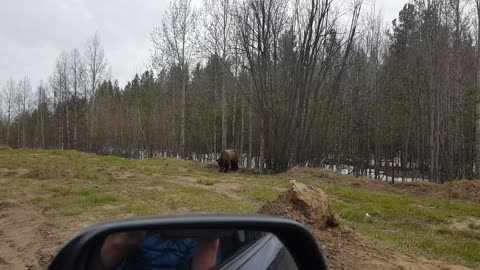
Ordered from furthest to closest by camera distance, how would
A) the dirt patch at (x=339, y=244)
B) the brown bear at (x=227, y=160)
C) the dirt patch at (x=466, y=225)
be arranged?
1. the brown bear at (x=227, y=160)
2. the dirt patch at (x=466, y=225)
3. the dirt patch at (x=339, y=244)

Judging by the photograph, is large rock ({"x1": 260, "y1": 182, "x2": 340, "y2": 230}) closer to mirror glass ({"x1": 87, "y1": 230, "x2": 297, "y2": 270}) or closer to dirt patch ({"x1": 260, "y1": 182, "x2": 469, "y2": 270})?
dirt patch ({"x1": 260, "y1": 182, "x2": 469, "y2": 270})

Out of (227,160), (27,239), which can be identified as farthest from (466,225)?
(227,160)

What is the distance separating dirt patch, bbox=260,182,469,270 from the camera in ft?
16.3

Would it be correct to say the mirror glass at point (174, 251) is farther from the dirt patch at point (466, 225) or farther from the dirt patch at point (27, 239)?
the dirt patch at point (466, 225)

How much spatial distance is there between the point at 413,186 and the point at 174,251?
15195mm

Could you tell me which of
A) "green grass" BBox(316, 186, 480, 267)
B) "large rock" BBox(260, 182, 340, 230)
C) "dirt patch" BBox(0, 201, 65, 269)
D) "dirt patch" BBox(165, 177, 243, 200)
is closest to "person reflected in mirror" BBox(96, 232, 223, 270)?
"dirt patch" BBox(0, 201, 65, 269)

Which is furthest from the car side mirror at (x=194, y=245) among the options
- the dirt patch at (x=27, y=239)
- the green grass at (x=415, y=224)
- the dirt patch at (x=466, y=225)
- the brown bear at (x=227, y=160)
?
the brown bear at (x=227, y=160)

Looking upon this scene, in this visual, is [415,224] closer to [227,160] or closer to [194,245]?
[194,245]

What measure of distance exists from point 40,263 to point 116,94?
76216 millimetres

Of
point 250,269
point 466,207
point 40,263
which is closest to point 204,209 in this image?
point 40,263

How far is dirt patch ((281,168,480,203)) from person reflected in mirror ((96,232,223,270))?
13.0 m

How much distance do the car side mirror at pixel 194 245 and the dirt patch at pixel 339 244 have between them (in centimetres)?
305

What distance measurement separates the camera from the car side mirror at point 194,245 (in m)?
1.29

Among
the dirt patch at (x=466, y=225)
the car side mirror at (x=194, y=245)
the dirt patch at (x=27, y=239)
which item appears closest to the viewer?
the car side mirror at (x=194, y=245)
